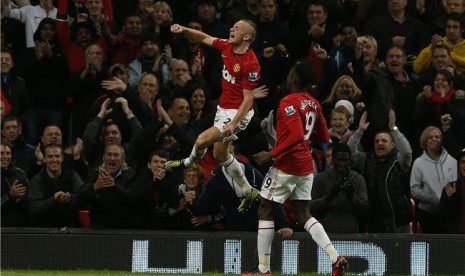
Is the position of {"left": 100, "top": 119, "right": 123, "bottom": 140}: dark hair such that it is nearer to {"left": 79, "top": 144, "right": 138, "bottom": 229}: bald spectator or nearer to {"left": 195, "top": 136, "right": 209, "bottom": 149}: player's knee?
{"left": 79, "top": 144, "right": 138, "bottom": 229}: bald spectator

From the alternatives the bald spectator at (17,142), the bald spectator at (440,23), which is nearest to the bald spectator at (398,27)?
the bald spectator at (440,23)

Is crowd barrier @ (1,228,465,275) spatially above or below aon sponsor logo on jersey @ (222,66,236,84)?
below

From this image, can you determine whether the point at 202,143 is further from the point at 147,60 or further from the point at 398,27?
the point at 398,27

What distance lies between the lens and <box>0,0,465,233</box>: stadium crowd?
18641 millimetres

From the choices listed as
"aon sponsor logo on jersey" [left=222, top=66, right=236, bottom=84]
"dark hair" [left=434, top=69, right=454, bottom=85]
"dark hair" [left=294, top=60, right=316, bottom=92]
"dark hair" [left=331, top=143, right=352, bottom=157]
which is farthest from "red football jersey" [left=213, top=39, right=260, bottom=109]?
"dark hair" [left=434, top=69, right=454, bottom=85]

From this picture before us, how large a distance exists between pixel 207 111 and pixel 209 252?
2677 millimetres

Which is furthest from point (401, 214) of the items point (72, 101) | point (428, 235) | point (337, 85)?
point (72, 101)

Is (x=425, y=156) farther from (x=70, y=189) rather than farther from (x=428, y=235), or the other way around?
(x=70, y=189)

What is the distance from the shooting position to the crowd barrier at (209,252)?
60.1ft

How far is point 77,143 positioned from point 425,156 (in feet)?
15.3

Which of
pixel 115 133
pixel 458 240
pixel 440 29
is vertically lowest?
pixel 458 240

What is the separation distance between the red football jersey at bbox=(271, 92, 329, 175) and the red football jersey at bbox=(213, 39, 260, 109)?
2.97 feet

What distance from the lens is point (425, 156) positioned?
1945 cm

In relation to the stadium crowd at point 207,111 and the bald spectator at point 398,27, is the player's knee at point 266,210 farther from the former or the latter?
the bald spectator at point 398,27
